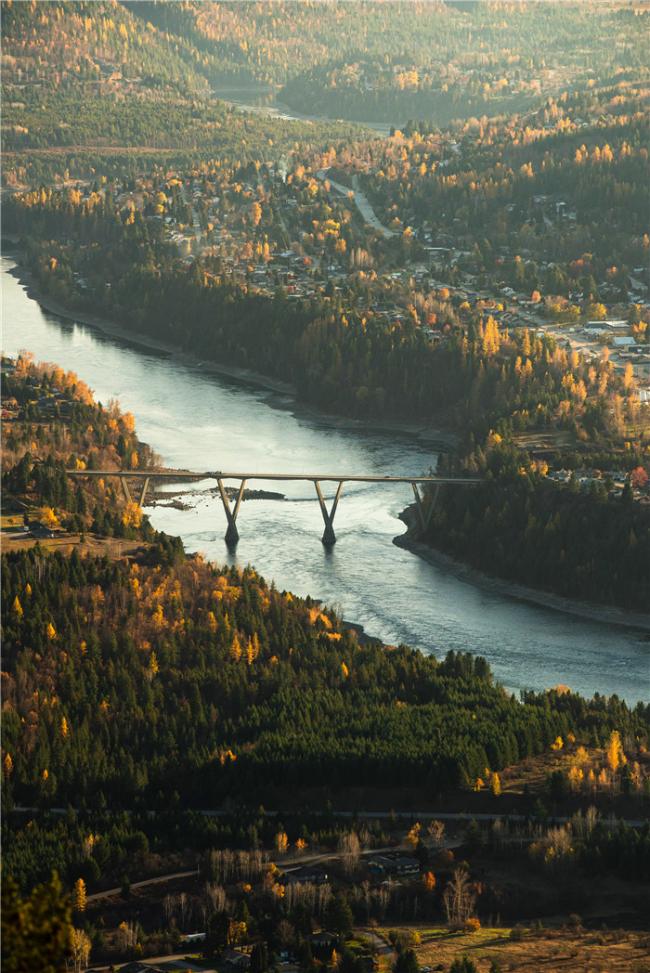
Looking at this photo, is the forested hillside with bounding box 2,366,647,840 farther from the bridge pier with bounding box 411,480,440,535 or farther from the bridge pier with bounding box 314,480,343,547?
the bridge pier with bounding box 411,480,440,535

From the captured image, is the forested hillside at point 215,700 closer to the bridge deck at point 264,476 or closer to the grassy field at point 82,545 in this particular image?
the grassy field at point 82,545

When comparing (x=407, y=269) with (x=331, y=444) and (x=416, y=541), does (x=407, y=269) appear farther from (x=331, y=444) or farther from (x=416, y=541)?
(x=416, y=541)

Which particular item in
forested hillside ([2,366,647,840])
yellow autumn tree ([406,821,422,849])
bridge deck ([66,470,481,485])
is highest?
bridge deck ([66,470,481,485])

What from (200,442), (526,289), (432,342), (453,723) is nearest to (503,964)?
(453,723)

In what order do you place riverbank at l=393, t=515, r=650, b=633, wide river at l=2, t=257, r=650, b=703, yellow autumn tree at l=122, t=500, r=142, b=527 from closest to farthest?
wide river at l=2, t=257, r=650, b=703, riverbank at l=393, t=515, r=650, b=633, yellow autumn tree at l=122, t=500, r=142, b=527

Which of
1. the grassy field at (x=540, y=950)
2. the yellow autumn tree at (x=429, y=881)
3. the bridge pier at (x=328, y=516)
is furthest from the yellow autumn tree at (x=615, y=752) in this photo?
the bridge pier at (x=328, y=516)

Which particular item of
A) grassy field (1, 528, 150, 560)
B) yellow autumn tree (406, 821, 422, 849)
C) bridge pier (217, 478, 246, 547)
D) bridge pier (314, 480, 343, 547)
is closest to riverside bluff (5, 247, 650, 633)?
bridge pier (314, 480, 343, 547)

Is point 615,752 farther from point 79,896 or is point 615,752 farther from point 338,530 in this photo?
point 338,530

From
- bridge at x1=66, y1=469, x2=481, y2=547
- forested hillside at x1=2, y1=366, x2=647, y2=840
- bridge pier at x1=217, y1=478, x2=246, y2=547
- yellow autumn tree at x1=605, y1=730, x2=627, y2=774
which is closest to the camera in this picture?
forested hillside at x1=2, y1=366, x2=647, y2=840
